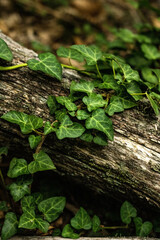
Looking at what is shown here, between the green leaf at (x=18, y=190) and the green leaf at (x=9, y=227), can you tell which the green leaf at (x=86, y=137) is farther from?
the green leaf at (x=9, y=227)

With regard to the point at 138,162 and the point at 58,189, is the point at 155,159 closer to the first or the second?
the point at 138,162

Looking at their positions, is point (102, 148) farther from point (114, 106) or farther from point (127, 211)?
point (127, 211)

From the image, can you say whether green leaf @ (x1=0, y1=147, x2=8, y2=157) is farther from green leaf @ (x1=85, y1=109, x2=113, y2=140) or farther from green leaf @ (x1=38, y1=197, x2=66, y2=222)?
green leaf @ (x1=85, y1=109, x2=113, y2=140)

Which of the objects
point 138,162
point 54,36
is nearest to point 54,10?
point 54,36

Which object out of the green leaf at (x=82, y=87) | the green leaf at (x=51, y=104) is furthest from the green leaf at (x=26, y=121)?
the green leaf at (x=82, y=87)

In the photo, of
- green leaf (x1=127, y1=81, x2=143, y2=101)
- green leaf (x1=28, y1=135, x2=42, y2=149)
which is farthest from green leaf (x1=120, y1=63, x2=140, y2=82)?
green leaf (x1=28, y1=135, x2=42, y2=149)

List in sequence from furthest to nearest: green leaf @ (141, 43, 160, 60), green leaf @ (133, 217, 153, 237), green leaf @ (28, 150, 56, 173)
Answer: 1. green leaf @ (141, 43, 160, 60)
2. green leaf @ (133, 217, 153, 237)
3. green leaf @ (28, 150, 56, 173)

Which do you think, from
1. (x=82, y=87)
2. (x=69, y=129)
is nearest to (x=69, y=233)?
(x=69, y=129)
